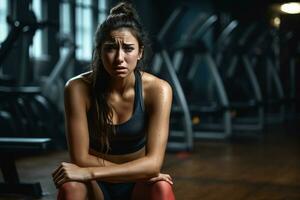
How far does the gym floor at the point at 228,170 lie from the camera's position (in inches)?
110

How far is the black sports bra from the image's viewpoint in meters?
1.65

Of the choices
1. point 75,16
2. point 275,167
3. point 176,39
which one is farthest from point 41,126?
point 176,39

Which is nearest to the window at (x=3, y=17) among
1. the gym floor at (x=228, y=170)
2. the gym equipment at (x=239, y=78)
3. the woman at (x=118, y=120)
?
the gym floor at (x=228, y=170)

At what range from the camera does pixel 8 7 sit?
5.93m

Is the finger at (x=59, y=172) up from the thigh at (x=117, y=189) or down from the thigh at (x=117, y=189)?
up

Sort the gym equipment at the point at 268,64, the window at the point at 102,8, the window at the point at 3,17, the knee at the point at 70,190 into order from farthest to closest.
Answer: the window at the point at 102,8, the gym equipment at the point at 268,64, the window at the point at 3,17, the knee at the point at 70,190

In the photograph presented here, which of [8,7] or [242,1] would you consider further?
[242,1]

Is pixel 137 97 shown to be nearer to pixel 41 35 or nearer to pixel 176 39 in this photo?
pixel 41 35

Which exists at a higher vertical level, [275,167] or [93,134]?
[93,134]

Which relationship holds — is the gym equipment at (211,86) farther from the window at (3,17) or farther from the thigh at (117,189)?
the thigh at (117,189)

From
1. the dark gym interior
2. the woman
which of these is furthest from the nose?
the dark gym interior

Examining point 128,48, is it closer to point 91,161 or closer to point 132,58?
point 132,58

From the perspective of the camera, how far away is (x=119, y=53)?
1.55m

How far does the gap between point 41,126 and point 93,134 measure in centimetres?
278
